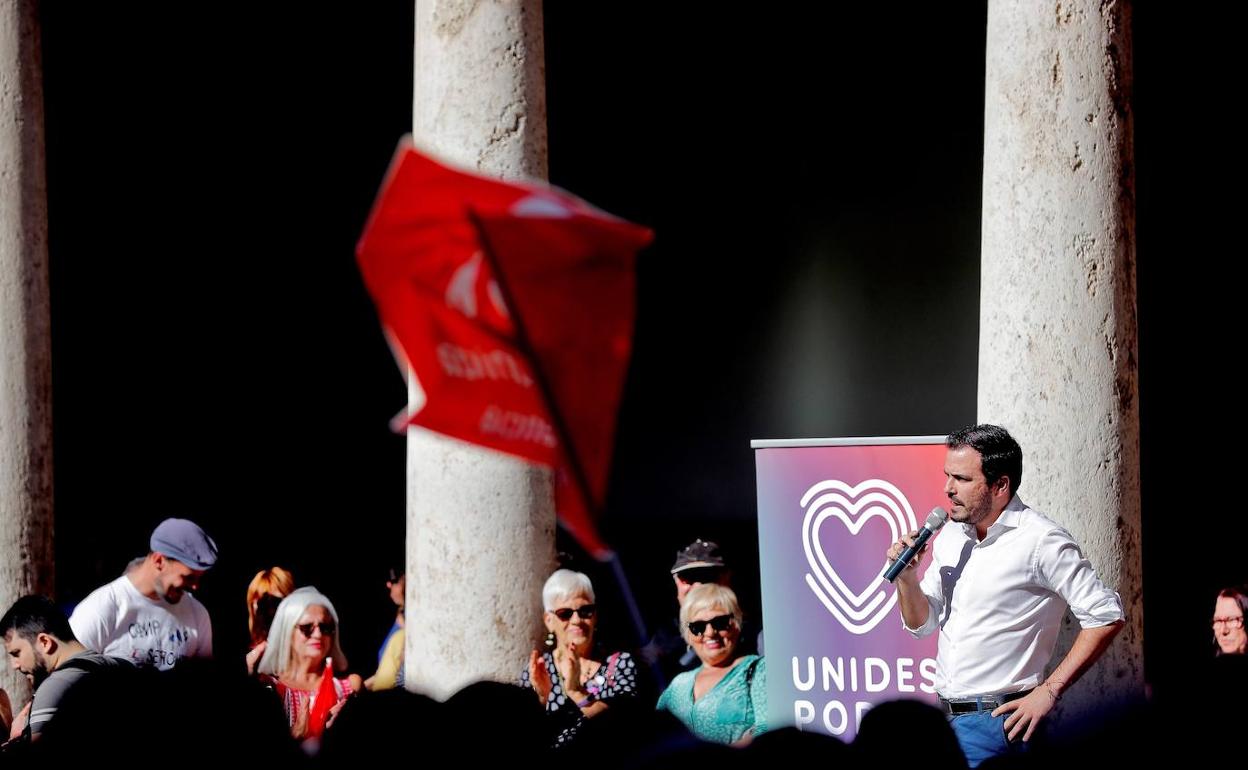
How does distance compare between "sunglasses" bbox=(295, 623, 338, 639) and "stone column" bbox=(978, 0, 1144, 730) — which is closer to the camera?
"stone column" bbox=(978, 0, 1144, 730)

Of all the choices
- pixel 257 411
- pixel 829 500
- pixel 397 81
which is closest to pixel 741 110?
→ pixel 397 81

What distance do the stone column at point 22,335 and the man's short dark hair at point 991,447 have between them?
722cm

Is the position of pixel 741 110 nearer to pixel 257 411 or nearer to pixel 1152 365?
pixel 1152 365

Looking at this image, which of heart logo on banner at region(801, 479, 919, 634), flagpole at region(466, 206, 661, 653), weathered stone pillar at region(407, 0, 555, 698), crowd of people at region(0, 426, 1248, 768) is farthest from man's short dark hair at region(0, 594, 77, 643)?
flagpole at region(466, 206, 661, 653)

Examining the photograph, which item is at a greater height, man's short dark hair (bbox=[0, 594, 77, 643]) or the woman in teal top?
man's short dark hair (bbox=[0, 594, 77, 643])

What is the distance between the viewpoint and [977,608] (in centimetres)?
583

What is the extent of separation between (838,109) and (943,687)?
11432mm

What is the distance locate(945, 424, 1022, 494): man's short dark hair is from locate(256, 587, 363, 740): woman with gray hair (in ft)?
12.7

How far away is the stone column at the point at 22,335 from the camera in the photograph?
412 inches

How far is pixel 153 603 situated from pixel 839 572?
4.40m

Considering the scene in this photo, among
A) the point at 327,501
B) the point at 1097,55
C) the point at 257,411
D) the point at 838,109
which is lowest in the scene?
the point at 327,501

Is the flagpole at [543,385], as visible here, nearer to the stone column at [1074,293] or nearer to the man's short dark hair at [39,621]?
the stone column at [1074,293]

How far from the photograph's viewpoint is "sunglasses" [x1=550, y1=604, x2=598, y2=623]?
8258 mm

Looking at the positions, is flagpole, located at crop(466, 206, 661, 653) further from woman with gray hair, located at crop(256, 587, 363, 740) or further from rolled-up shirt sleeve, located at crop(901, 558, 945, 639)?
woman with gray hair, located at crop(256, 587, 363, 740)
